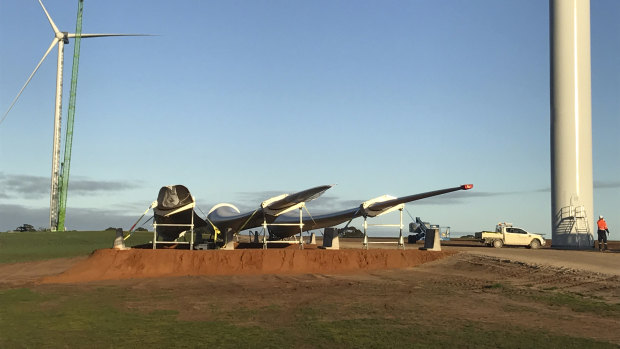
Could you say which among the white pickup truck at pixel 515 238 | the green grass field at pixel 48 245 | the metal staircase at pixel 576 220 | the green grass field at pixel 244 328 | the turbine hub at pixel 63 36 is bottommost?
the green grass field at pixel 244 328

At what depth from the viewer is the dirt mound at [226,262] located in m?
27.6

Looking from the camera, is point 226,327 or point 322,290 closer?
point 226,327

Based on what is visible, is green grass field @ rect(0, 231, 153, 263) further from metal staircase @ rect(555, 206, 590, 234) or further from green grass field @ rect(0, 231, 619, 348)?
metal staircase @ rect(555, 206, 590, 234)

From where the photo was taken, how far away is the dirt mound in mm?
27562

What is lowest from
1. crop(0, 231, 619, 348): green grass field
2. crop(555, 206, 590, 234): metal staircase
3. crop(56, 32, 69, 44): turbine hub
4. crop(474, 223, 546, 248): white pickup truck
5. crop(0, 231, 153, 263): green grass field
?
crop(0, 231, 619, 348): green grass field

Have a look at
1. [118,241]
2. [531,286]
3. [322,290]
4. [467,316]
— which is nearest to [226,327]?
[467,316]

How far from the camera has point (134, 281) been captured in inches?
1014

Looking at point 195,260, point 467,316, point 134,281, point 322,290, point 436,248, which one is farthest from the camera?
point 436,248

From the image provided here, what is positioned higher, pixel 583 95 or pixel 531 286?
pixel 583 95

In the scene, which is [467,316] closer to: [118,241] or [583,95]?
[118,241]

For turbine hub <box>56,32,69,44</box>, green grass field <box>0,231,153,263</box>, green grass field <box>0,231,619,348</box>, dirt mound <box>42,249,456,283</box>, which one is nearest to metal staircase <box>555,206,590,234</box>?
dirt mound <box>42,249,456,283</box>

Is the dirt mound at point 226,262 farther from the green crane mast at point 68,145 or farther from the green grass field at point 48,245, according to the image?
the green crane mast at point 68,145

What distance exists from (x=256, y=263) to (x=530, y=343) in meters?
18.7

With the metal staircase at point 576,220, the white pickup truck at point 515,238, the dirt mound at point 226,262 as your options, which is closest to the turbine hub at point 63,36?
the dirt mound at point 226,262
